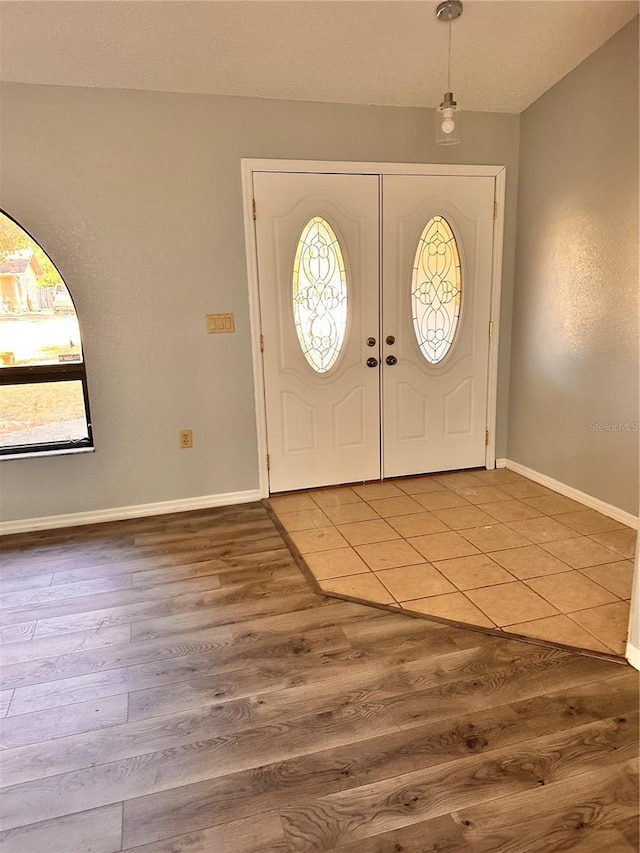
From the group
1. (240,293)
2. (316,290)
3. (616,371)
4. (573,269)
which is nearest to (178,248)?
(240,293)

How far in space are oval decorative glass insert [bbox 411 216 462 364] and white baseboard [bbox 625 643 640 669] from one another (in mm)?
2304

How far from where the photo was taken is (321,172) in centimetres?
337

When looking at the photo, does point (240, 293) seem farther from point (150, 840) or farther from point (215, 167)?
point (150, 840)

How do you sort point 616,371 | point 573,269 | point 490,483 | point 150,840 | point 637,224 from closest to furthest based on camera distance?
point 150,840
point 637,224
point 616,371
point 573,269
point 490,483

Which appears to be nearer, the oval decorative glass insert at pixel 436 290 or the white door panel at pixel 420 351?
the white door panel at pixel 420 351

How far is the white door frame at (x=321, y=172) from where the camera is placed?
3279mm

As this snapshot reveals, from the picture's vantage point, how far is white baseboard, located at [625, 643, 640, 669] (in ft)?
6.26

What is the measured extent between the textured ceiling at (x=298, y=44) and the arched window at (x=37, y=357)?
2.97ft

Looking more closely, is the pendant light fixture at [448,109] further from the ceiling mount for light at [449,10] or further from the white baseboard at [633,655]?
the white baseboard at [633,655]

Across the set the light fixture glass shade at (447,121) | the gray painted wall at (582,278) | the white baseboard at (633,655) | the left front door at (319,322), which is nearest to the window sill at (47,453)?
the left front door at (319,322)

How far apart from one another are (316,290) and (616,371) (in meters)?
1.85

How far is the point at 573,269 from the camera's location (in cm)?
336

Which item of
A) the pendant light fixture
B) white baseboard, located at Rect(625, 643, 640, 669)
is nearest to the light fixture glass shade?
the pendant light fixture

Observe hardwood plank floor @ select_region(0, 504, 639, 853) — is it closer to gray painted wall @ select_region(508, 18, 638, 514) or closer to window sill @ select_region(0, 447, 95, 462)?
window sill @ select_region(0, 447, 95, 462)
